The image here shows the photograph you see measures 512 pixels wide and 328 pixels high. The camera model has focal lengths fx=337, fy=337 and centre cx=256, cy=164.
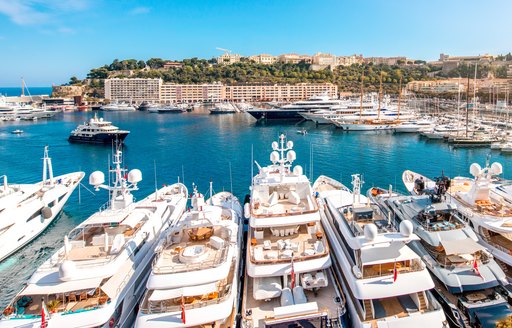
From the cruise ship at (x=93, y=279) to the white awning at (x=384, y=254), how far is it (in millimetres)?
9373

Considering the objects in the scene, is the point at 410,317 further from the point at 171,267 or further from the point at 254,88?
the point at 254,88

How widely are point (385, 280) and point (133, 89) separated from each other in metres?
175

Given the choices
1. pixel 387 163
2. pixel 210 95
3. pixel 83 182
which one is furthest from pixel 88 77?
pixel 387 163

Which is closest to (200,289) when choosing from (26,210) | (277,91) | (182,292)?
(182,292)

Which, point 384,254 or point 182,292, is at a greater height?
point 384,254

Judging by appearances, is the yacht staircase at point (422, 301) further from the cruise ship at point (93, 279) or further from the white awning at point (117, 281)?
the white awning at point (117, 281)

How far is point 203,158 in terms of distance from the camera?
49.9 meters

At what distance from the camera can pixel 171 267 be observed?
12797 millimetres

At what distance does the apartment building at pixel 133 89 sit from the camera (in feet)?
550

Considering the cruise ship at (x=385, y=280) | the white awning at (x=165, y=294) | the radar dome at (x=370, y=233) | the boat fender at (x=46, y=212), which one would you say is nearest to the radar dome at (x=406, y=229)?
the cruise ship at (x=385, y=280)

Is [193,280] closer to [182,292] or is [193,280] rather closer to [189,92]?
[182,292]

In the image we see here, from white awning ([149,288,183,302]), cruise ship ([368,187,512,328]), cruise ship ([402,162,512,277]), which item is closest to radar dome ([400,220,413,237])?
cruise ship ([368,187,512,328])

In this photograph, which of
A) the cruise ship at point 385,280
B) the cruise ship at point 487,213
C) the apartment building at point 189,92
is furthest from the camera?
the apartment building at point 189,92

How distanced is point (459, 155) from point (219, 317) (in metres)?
50.3
